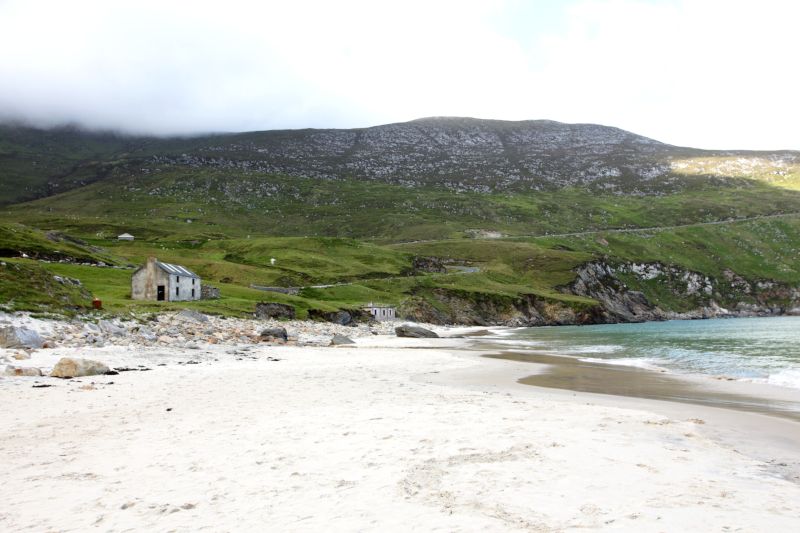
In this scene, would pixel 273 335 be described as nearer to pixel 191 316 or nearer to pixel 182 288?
pixel 191 316

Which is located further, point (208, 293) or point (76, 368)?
point (208, 293)

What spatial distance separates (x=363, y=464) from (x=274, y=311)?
61.3 metres

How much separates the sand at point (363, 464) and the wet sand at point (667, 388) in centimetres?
298

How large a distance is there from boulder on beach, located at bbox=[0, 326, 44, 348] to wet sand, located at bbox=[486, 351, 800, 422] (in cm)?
2490

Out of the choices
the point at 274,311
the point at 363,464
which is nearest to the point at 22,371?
the point at 363,464

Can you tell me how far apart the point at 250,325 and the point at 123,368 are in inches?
1232

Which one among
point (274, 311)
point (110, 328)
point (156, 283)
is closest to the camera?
point (110, 328)

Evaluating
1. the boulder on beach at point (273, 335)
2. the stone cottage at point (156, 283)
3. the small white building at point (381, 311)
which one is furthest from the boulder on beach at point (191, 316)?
the small white building at point (381, 311)

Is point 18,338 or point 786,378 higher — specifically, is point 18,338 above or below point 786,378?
above

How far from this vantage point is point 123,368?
25375 millimetres

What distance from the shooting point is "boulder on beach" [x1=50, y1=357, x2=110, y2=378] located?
70.3ft

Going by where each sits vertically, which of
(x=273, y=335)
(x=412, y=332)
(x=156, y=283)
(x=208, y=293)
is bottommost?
(x=412, y=332)

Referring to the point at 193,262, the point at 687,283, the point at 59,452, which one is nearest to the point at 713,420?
the point at 59,452

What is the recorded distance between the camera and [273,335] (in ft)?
160
